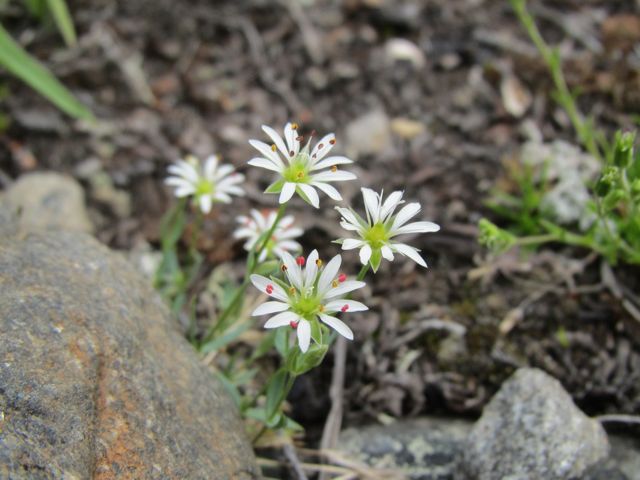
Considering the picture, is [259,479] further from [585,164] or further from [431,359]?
[585,164]

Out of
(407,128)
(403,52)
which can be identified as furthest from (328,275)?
(403,52)

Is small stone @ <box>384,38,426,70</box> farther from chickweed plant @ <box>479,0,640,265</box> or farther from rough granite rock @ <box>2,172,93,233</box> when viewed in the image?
rough granite rock @ <box>2,172,93,233</box>

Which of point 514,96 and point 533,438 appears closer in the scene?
point 533,438

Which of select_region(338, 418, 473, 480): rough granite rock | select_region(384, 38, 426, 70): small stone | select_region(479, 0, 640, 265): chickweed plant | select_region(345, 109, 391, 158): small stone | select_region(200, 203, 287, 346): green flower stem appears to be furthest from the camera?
select_region(384, 38, 426, 70): small stone

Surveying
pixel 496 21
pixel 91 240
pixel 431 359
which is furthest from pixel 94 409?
pixel 496 21

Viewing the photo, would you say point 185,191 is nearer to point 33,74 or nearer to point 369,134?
point 33,74

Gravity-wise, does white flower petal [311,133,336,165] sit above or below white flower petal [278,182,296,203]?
above

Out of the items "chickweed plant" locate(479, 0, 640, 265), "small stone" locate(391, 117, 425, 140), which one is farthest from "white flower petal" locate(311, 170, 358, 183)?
"small stone" locate(391, 117, 425, 140)
